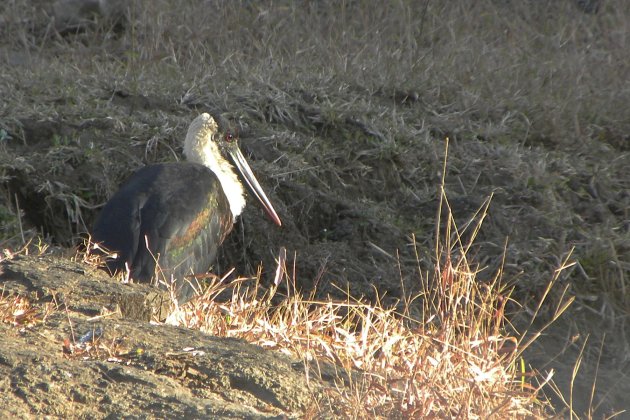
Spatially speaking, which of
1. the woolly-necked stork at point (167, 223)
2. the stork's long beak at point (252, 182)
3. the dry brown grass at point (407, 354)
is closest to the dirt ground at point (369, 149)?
the stork's long beak at point (252, 182)

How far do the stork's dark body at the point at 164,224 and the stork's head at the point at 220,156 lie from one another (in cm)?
48

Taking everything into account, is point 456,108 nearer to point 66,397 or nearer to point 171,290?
point 171,290

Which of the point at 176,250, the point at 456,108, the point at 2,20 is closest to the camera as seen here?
the point at 176,250

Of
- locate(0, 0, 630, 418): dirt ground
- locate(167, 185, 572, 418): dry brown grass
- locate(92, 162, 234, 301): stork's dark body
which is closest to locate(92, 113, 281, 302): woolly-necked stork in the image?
locate(92, 162, 234, 301): stork's dark body

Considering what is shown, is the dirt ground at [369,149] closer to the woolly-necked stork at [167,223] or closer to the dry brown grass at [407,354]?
the woolly-necked stork at [167,223]

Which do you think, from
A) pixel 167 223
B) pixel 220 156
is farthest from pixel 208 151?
pixel 167 223

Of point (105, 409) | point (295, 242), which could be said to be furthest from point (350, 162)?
point (105, 409)

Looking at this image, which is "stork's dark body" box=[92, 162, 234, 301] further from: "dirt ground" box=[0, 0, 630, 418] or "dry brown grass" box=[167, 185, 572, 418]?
"dry brown grass" box=[167, 185, 572, 418]

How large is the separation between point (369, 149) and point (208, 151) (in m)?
1.00

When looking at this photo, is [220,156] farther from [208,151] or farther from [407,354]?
[407,354]

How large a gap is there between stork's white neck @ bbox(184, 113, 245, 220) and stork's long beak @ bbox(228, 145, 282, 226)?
0.15 ft

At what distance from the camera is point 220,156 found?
545 centimetres

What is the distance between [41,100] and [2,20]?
202 cm

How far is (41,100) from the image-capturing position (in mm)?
5957
